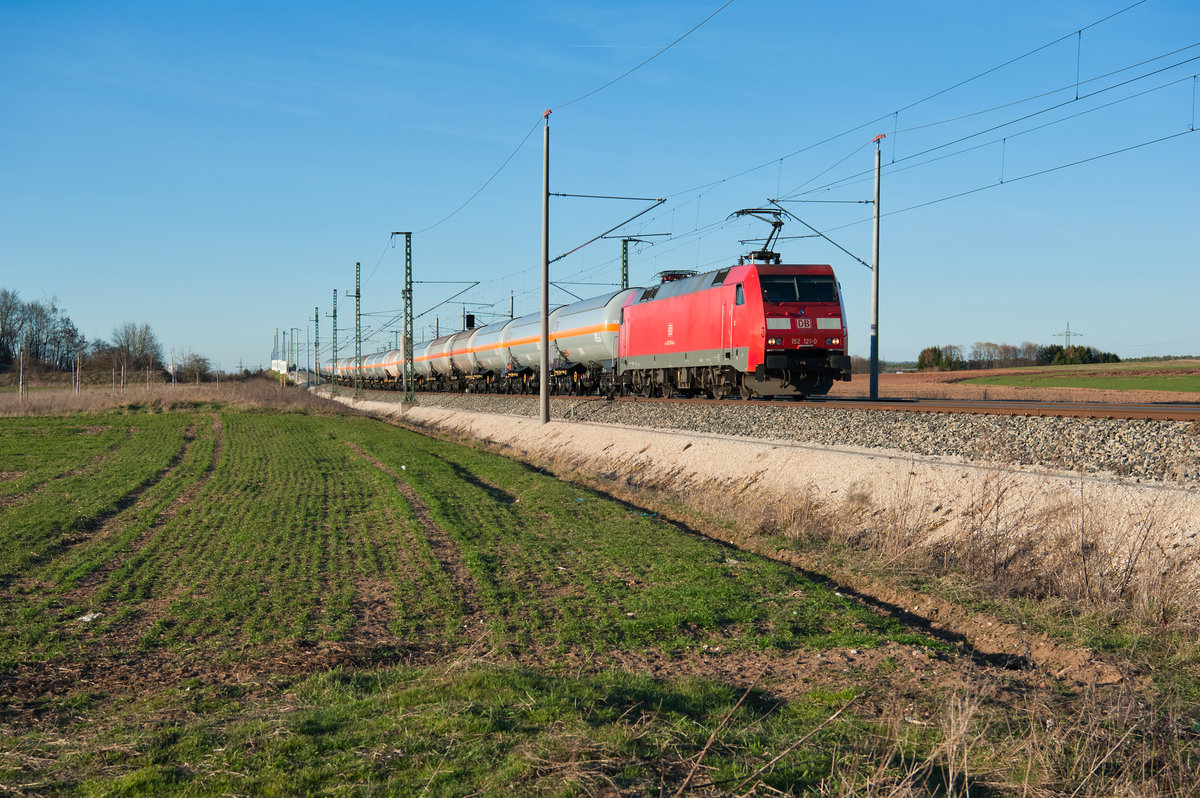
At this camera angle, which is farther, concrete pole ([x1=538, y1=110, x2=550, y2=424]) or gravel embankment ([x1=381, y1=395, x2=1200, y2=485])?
concrete pole ([x1=538, y1=110, x2=550, y2=424])

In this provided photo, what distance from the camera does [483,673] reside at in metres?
5.77

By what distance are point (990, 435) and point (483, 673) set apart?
32.8 feet

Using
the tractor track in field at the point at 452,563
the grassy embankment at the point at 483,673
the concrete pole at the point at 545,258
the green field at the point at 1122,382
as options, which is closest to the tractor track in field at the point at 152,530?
the grassy embankment at the point at 483,673

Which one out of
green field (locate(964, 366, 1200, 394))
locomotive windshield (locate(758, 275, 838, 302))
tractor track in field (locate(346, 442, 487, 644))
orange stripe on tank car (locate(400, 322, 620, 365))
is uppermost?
locomotive windshield (locate(758, 275, 838, 302))

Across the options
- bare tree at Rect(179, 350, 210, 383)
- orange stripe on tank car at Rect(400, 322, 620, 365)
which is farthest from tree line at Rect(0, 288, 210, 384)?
orange stripe on tank car at Rect(400, 322, 620, 365)

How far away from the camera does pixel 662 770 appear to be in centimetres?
425

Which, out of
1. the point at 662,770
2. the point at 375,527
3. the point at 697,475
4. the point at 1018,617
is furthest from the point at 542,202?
the point at 662,770

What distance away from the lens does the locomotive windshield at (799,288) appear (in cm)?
2214

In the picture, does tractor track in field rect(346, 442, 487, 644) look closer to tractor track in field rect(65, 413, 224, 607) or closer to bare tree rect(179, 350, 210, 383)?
tractor track in field rect(65, 413, 224, 607)

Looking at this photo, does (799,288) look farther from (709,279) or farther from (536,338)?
(536,338)

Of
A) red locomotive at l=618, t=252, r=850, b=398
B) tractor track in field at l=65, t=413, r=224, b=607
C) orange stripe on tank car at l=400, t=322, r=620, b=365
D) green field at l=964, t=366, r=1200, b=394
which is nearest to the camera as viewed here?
tractor track in field at l=65, t=413, r=224, b=607

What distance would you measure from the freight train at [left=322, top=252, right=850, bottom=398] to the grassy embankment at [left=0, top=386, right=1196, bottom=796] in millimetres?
9673

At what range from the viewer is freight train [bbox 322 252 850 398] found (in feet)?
72.2

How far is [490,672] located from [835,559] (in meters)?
5.96
